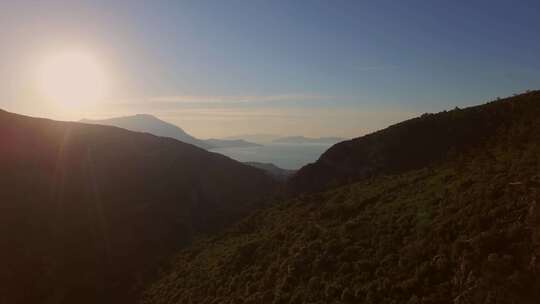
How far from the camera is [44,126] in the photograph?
211 feet

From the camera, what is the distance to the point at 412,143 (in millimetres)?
44875

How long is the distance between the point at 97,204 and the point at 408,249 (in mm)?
41936

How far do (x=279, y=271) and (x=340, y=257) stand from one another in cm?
387

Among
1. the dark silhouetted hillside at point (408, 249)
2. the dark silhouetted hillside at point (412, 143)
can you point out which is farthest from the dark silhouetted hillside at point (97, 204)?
the dark silhouetted hillside at point (412, 143)

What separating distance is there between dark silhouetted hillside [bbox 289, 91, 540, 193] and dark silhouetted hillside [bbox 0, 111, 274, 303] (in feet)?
36.2

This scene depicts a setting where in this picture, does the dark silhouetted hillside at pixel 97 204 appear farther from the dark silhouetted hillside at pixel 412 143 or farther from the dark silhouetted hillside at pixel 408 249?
the dark silhouetted hillside at pixel 412 143

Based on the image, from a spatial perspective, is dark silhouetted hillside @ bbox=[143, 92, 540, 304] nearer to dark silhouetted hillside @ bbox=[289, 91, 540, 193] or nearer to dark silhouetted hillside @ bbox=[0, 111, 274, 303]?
dark silhouetted hillside @ bbox=[289, 91, 540, 193]

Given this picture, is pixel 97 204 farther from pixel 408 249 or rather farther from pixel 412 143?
pixel 408 249

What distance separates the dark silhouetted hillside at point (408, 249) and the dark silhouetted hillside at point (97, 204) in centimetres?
856

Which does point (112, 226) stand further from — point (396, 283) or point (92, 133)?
point (396, 283)

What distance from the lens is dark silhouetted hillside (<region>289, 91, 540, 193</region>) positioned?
37.8 metres

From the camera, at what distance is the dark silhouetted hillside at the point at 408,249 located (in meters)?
12.7

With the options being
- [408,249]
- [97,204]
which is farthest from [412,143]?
[97,204]

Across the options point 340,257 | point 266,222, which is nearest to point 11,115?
point 266,222
